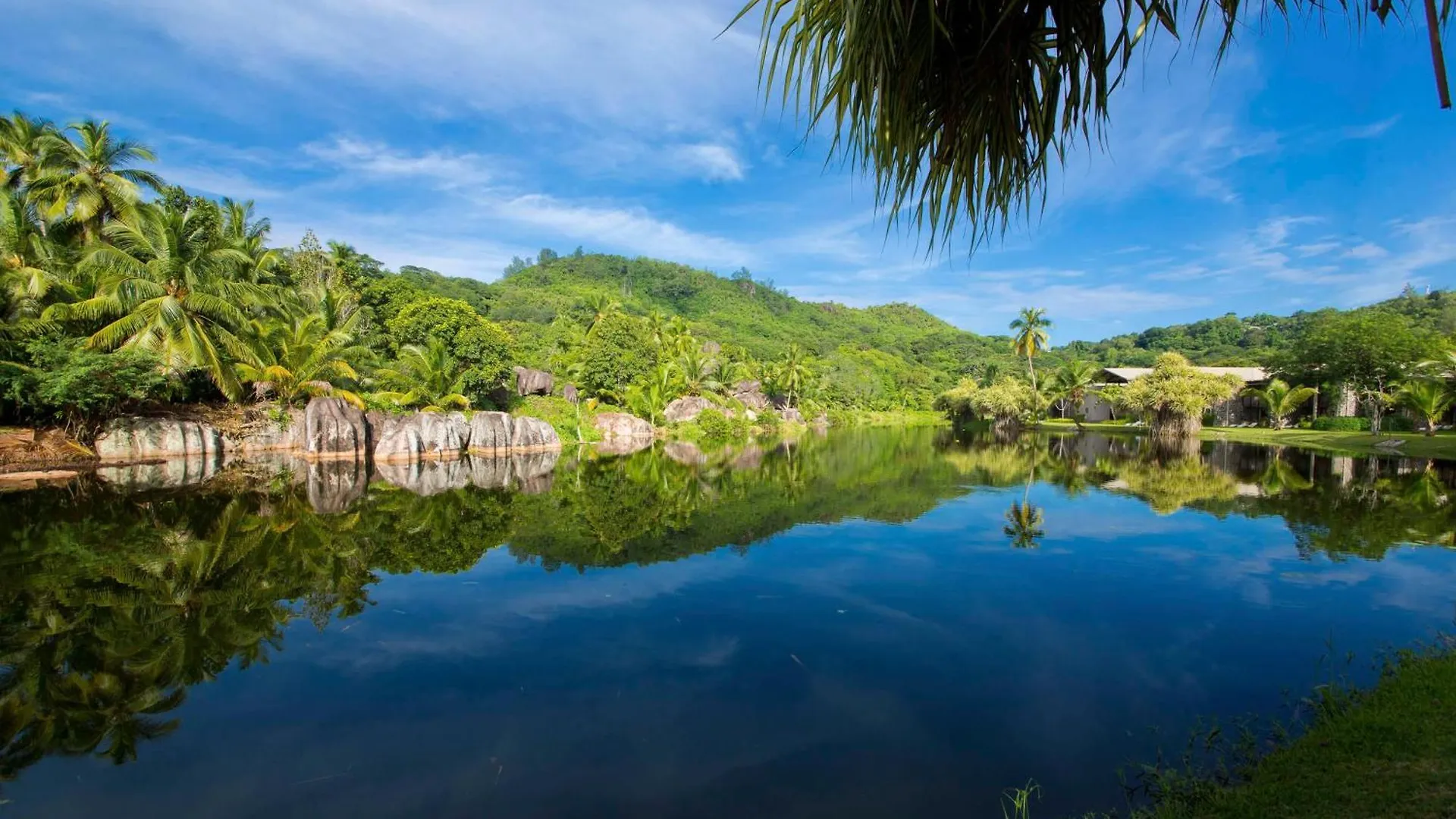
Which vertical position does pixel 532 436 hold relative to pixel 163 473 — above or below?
above

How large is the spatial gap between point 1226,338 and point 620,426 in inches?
4306

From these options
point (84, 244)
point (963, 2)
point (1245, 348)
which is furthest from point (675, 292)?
point (963, 2)

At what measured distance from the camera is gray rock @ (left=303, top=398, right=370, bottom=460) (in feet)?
76.7

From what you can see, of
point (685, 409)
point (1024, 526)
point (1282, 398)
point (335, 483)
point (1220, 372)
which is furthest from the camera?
point (1220, 372)

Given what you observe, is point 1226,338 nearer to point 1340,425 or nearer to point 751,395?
point 1340,425

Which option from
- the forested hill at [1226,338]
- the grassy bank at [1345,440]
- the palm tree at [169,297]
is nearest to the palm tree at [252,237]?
the palm tree at [169,297]

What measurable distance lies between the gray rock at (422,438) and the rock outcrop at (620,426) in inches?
461

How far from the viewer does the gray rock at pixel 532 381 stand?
41.1 metres

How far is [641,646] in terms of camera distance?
282 inches

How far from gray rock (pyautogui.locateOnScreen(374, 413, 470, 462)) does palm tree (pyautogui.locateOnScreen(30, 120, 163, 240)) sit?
1256cm

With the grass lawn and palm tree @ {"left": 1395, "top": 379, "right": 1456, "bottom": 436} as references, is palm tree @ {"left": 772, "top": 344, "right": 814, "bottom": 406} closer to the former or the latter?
palm tree @ {"left": 1395, "top": 379, "right": 1456, "bottom": 436}

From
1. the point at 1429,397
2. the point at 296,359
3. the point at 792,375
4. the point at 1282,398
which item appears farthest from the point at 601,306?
the point at 1429,397

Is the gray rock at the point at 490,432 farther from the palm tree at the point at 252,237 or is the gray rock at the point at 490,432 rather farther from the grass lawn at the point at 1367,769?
the grass lawn at the point at 1367,769

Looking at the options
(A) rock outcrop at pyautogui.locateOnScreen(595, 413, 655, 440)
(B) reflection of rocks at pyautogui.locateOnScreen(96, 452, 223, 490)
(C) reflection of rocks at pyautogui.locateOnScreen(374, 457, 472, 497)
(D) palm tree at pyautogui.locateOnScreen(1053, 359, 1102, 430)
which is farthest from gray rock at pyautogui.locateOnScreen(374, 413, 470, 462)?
(D) palm tree at pyautogui.locateOnScreen(1053, 359, 1102, 430)
